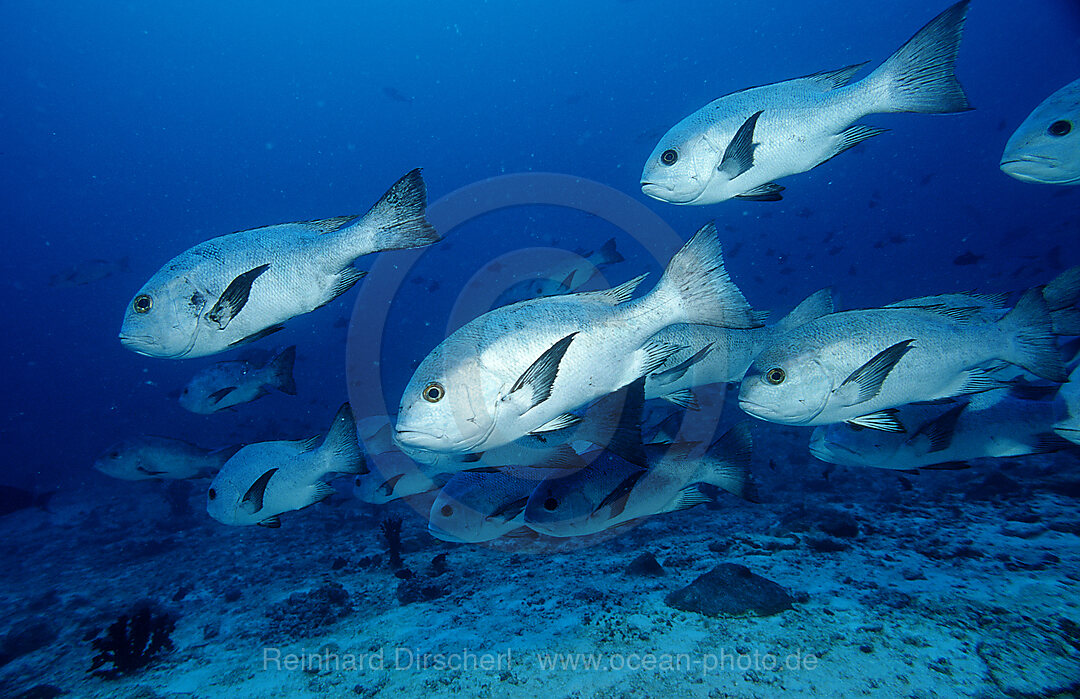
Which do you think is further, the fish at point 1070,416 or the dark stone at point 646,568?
the dark stone at point 646,568

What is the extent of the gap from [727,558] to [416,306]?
73903mm

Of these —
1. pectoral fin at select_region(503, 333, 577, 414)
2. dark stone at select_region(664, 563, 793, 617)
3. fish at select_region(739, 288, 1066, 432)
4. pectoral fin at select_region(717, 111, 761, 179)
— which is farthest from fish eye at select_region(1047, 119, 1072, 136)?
dark stone at select_region(664, 563, 793, 617)

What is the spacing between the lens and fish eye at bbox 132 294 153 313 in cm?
292

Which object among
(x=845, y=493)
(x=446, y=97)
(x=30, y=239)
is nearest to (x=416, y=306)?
(x=446, y=97)

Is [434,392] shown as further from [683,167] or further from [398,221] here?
[683,167]

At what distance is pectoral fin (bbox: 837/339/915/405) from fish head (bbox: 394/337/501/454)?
Result: 2047 millimetres

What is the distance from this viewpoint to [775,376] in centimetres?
273

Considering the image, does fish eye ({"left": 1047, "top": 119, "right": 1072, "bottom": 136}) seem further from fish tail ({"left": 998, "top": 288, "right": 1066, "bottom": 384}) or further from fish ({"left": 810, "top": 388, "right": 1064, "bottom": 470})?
fish ({"left": 810, "top": 388, "right": 1064, "bottom": 470})

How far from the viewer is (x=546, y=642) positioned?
12.9 ft

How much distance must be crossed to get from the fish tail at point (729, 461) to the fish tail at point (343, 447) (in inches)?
126

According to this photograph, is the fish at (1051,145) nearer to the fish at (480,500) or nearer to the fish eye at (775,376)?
the fish eye at (775,376)

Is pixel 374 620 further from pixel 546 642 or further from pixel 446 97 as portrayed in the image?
pixel 446 97

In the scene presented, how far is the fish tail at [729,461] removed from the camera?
3.92m

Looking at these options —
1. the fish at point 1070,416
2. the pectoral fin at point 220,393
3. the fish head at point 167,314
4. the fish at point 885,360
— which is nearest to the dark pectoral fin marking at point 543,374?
the fish at point 885,360
